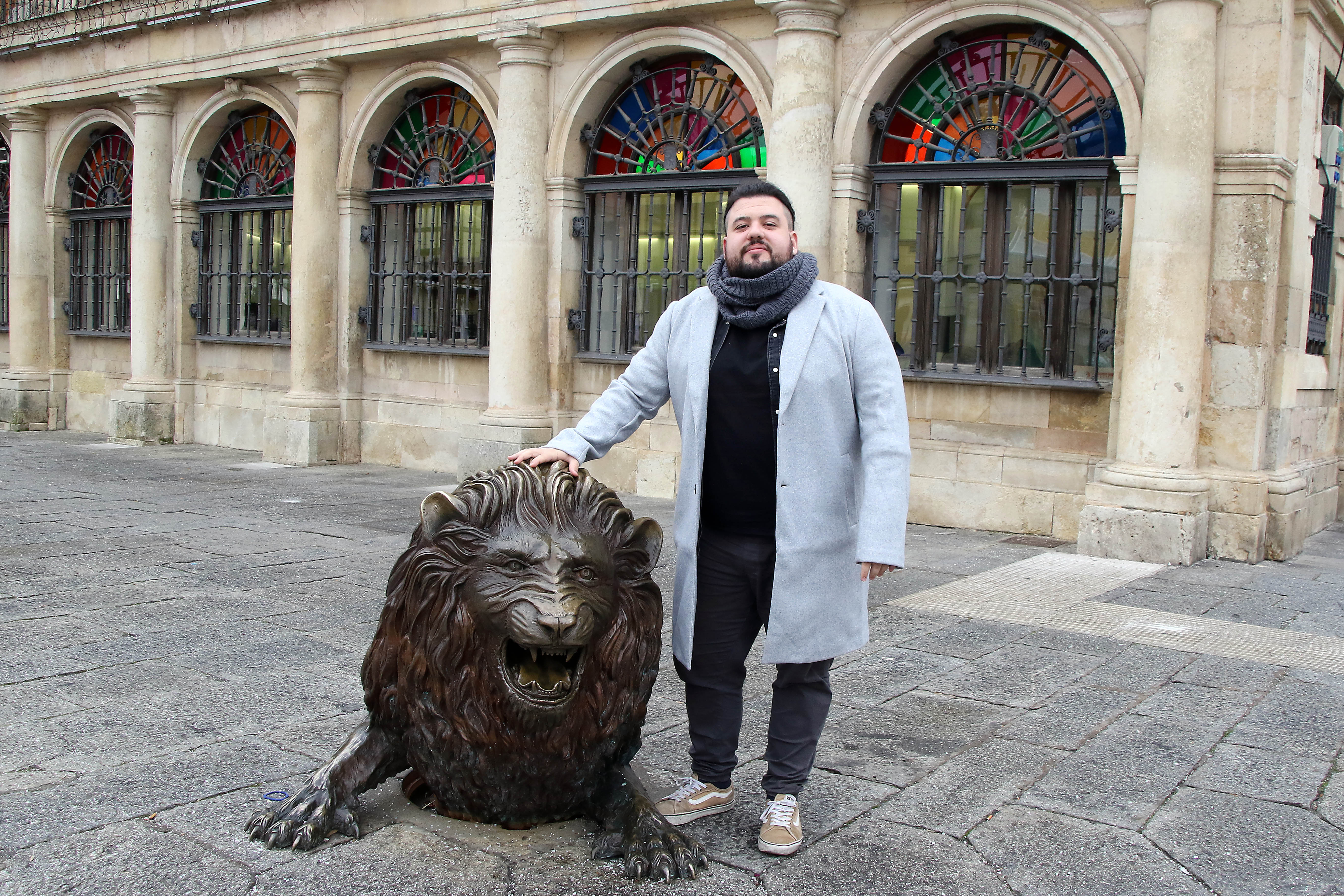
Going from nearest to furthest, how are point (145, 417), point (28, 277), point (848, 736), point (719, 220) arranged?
point (848, 736), point (719, 220), point (145, 417), point (28, 277)

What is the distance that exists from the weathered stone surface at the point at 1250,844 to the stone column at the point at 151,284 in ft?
44.8

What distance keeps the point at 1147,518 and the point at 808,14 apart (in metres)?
4.52

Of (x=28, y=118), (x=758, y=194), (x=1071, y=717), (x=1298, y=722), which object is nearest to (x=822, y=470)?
(x=758, y=194)

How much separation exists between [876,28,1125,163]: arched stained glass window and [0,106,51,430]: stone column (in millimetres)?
12330

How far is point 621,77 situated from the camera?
11.2 meters

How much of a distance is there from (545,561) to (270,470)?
33.5 ft

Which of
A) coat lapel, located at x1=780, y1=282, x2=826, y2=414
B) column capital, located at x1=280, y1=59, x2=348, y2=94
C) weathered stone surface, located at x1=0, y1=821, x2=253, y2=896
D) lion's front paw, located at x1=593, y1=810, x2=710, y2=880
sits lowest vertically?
weathered stone surface, located at x1=0, y1=821, x2=253, y2=896

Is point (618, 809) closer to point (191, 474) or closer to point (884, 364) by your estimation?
point (884, 364)

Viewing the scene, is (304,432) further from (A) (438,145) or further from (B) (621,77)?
(B) (621,77)

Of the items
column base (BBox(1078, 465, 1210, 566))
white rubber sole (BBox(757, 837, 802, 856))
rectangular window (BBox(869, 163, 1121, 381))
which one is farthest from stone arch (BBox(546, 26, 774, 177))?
white rubber sole (BBox(757, 837, 802, 856))

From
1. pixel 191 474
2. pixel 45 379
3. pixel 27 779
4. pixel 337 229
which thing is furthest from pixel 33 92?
pixel 27 779

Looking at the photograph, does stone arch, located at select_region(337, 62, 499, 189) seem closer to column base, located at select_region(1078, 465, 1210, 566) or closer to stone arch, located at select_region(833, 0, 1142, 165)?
stone arch, located at select_region(833, 0, 1142, 165)

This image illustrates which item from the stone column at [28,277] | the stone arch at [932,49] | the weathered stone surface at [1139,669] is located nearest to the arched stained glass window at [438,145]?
the stone arch at [932,49]

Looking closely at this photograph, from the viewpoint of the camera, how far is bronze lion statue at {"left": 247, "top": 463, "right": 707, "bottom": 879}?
305 centimetres
